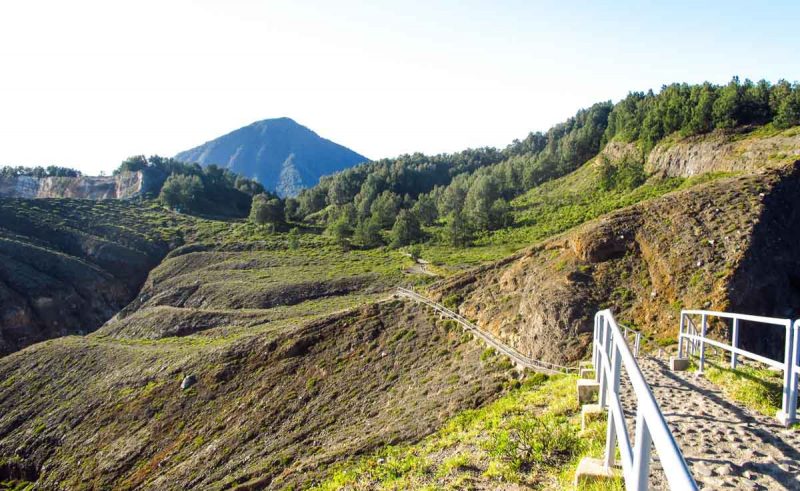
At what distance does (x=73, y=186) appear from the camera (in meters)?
135

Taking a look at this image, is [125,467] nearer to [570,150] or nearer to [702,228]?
[702,228]

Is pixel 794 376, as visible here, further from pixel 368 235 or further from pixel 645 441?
pixel 368 235

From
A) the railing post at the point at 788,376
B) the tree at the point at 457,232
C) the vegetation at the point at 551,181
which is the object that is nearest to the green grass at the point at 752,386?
the railing post at the point at 788,376

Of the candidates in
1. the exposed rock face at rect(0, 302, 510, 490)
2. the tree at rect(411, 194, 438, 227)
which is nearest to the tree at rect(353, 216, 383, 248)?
the tree at rect(411, 194, 438, 227)

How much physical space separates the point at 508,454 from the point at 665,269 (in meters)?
16.6

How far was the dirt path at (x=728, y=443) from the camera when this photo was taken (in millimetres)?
4223

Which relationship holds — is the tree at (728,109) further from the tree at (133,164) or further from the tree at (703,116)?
the tree at (133,164)

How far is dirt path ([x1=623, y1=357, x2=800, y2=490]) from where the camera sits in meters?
4.22

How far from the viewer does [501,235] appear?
7275 cm

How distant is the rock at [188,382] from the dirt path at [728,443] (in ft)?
93.2

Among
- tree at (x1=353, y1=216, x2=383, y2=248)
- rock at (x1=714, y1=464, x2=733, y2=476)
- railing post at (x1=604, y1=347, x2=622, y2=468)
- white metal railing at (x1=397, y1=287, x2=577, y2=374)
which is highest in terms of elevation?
tree at (x1=353, y1=216, x2=383, y2=248)

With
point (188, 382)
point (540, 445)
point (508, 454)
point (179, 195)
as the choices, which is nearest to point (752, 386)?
point (540, 445)

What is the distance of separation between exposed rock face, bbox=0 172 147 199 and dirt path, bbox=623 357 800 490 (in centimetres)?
14660

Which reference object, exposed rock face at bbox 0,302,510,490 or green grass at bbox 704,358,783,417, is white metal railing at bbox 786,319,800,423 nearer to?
green grass at bbox 704,358,783,417
